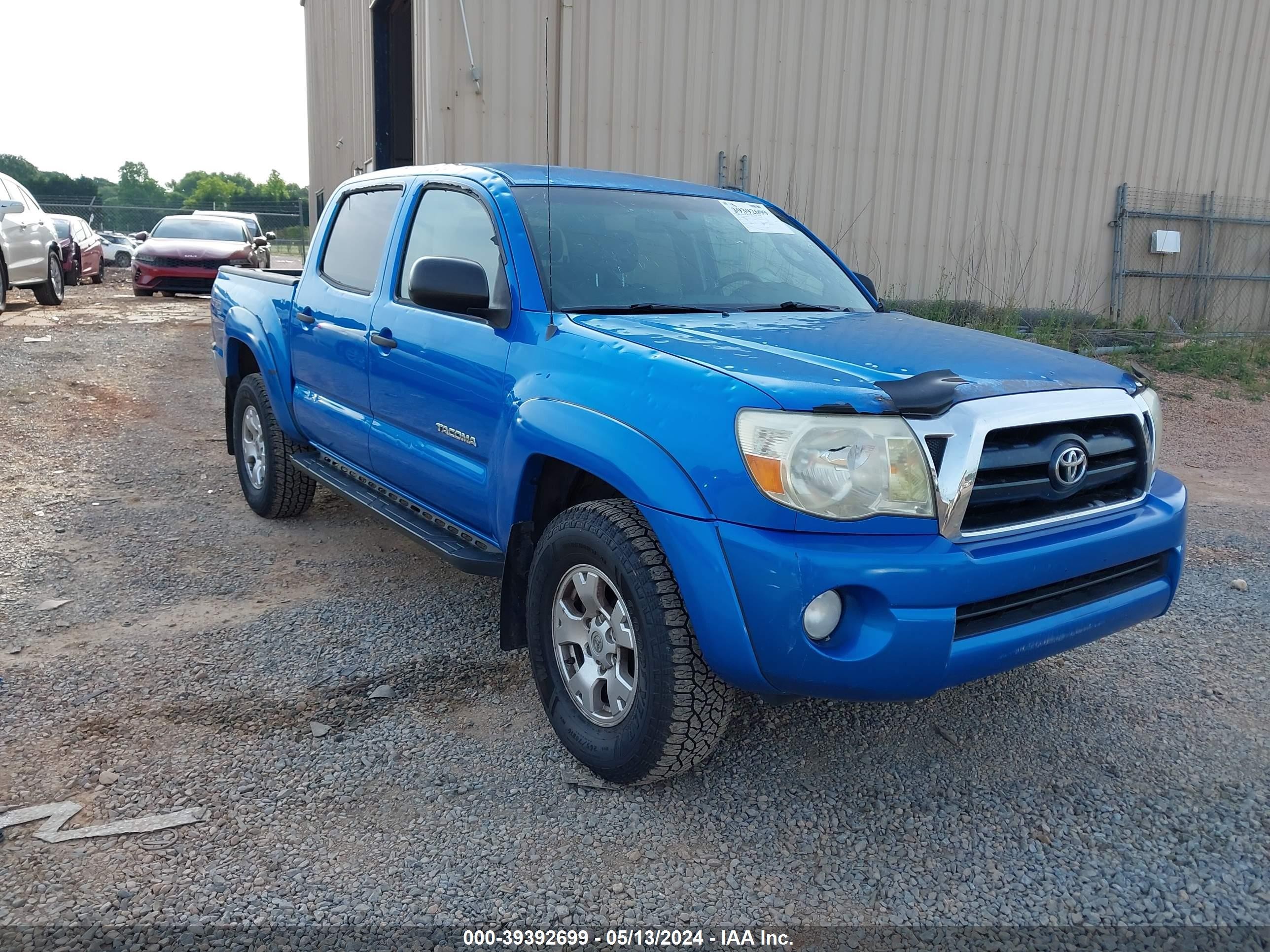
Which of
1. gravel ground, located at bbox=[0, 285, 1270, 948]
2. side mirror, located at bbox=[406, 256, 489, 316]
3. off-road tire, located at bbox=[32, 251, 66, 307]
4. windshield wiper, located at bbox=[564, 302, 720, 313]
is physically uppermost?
side mirror, located at bbox=[406, 256, 489, 316]

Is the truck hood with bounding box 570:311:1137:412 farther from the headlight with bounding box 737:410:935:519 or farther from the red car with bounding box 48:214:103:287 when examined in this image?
the red car with bounding box 48:214:103:287

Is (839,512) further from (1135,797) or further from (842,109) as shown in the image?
(842,109)

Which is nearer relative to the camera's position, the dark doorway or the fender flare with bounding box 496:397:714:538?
the fender flare with bounding box 496:397:714:538

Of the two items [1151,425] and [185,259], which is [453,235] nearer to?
[1151,425]

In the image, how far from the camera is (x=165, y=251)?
1630 cm

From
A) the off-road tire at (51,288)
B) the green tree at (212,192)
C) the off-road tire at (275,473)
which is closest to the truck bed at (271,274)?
the off-road tire at (275,473)

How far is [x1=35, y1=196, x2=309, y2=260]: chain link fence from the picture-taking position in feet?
124

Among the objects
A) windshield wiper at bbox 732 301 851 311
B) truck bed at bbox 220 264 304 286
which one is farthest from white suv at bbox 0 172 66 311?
windshield wiper at bbox 732 301 851 311

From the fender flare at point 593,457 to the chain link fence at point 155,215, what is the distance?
3401cm

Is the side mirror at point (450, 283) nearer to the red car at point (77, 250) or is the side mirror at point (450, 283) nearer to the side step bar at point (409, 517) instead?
the side step bar at point (409, 517)

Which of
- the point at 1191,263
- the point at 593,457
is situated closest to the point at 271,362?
the point at 593,457

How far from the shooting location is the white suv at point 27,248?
1257 cm

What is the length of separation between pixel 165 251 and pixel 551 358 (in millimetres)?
15541

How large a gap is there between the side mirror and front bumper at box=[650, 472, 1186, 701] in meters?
1.14
